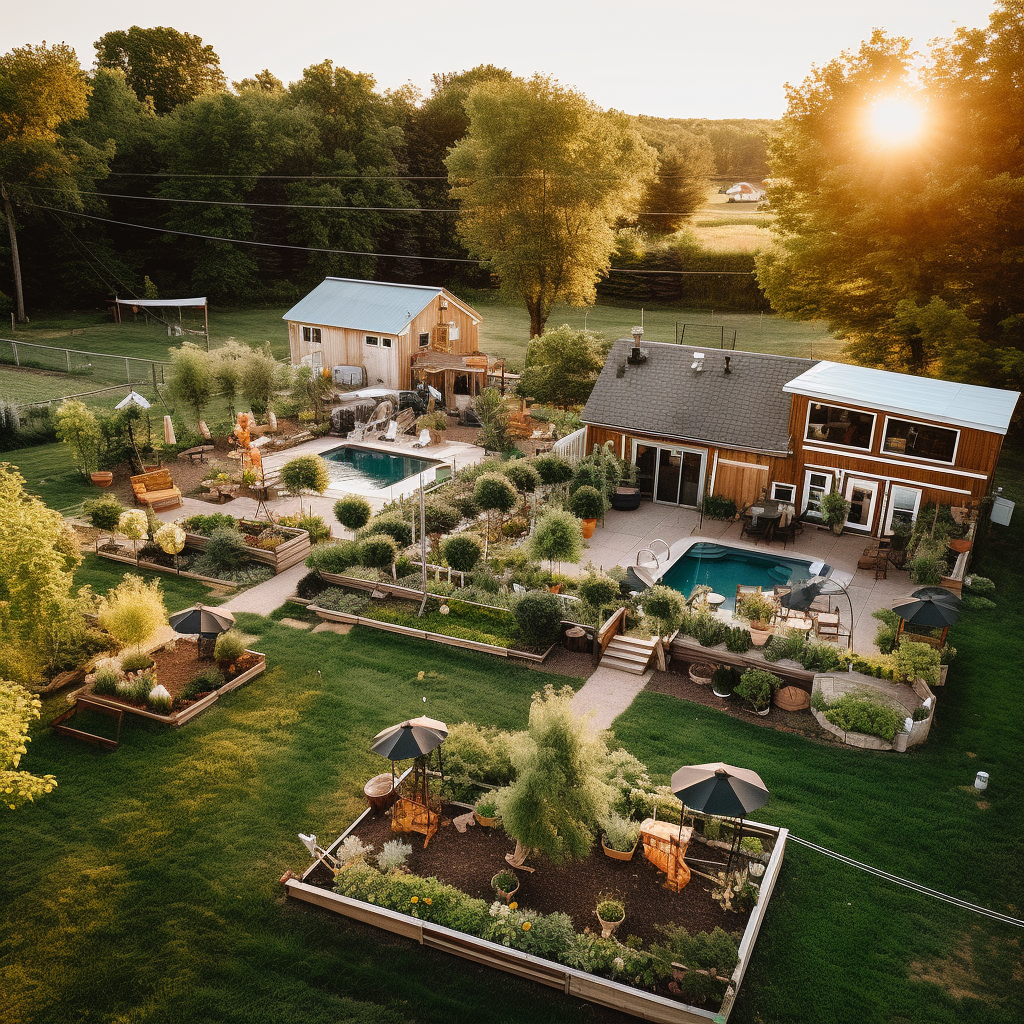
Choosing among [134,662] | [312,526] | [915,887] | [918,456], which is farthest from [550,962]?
[918,456]

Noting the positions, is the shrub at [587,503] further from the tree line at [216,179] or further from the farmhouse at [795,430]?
the tree line at [216,179]

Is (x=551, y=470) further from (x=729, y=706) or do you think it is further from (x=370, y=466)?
(x=729, y=706)

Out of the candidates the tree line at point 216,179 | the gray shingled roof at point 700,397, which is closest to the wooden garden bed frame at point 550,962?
the gray shingled roof at point 700,397

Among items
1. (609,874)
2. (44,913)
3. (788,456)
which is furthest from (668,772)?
(788,456)

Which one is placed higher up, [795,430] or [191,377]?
[191,377]

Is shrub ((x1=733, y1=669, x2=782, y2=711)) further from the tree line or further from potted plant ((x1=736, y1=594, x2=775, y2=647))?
the tree line

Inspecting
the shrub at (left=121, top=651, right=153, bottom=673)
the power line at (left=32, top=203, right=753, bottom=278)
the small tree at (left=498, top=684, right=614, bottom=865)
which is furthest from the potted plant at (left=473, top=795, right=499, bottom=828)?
the power line at (left=32, top=203, right=753, bottom=278)
